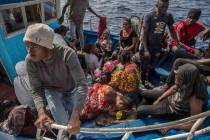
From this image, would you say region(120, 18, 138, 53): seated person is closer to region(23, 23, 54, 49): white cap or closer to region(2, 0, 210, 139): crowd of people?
region(2, 0, 210, 139): crowd of people

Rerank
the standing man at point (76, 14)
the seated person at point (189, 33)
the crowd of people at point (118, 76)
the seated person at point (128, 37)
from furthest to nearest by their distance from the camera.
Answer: the standing man at point (76, 14) < the seated person at point (128, 37) < the seated person at point (189, 33) < the crowd of people at point (118, 76)

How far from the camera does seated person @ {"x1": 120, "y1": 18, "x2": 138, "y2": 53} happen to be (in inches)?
301

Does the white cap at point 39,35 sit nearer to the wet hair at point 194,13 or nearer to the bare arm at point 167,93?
the bare arm at point 167,93

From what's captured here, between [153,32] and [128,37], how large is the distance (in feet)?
3.94

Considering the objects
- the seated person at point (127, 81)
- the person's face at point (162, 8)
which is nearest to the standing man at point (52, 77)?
the seated person at point (127, 81)

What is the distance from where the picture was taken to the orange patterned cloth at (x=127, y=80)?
5.54 m

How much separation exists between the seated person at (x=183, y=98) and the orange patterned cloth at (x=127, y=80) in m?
0.49

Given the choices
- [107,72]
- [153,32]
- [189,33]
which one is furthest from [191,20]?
[107,72]

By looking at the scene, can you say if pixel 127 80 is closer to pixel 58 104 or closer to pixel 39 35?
pixel 58 104

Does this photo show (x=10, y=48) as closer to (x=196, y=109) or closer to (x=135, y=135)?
(x=135, y=135)

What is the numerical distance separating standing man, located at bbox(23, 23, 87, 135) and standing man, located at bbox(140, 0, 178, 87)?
268 cm

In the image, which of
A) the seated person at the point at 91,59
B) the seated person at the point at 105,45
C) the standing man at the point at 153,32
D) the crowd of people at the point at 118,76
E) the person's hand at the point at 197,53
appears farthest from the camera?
the seated person at the point at 105,45

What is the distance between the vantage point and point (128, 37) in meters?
7.74

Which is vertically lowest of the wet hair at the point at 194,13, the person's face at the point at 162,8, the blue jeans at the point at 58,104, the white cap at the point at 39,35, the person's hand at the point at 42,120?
the blue jeans at the point at 58,104
